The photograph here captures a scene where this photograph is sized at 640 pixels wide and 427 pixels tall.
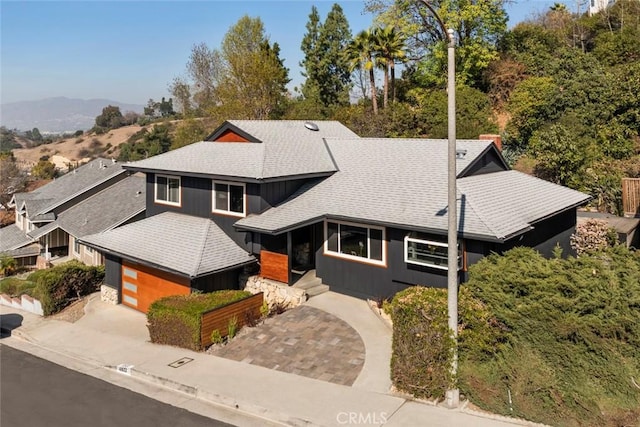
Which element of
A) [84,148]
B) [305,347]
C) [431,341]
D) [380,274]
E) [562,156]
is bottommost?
[305,347]

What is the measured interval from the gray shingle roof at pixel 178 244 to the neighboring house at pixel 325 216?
0.06 m

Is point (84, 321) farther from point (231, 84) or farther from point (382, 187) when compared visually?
point (231, 84)

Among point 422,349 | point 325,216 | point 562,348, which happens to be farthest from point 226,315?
point 562,348

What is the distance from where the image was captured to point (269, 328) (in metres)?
14.2

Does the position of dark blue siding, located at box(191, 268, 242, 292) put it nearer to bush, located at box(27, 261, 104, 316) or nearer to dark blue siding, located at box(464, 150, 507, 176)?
bush, located at box(27, 261, 104, 316)

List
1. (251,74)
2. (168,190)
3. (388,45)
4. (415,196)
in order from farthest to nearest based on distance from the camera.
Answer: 1. (251,74)
2. (388,45)
3. (168,190)
4. (415,196)

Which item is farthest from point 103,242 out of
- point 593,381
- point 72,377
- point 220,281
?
point 593,381

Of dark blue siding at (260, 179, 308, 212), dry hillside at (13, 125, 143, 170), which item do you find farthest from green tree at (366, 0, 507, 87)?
dry hillside at (13, 125, 143, 170)

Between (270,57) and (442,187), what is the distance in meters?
35.4

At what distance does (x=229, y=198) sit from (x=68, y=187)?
21.5m

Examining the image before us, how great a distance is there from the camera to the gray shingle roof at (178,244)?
1678cm

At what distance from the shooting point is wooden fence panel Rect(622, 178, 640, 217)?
72.5ft

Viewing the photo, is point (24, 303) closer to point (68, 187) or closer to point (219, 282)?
point (219, 282)

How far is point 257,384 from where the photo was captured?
11062mm
